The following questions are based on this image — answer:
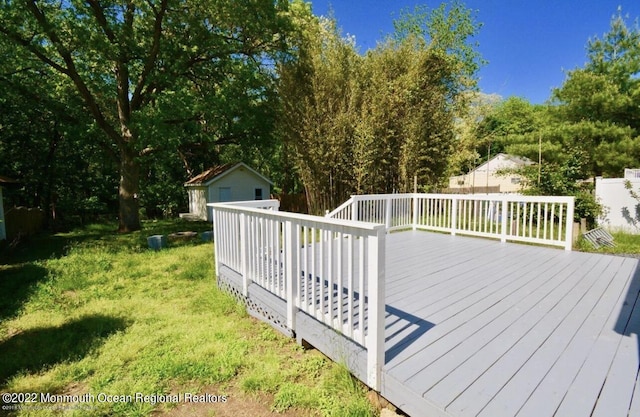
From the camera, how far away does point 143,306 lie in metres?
3.65

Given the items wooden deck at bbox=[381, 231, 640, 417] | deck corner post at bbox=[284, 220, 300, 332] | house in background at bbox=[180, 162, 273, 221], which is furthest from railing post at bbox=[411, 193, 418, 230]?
house in background at bbox=[180, 162, 273, 221]

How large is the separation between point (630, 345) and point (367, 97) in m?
6.50

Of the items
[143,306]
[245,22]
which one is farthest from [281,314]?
[245,22]

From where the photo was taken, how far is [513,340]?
2072 mm

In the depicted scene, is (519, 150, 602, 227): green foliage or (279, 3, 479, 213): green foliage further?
(279, 3, 479, 213): green foliage

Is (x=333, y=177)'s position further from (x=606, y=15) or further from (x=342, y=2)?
(x=606, y=15)

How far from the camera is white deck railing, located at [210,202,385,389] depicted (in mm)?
1758

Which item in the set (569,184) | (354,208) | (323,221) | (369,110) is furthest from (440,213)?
(323,221)

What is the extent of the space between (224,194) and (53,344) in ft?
36.2

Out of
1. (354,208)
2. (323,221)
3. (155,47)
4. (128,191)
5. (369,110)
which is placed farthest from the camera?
(128,191)

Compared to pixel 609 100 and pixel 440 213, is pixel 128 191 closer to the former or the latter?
pixel 440 213

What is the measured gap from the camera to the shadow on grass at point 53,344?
2.46 meters

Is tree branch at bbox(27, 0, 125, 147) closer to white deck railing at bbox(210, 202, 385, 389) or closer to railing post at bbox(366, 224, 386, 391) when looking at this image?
white deck railing at bbox(210, 202, 385, 389)

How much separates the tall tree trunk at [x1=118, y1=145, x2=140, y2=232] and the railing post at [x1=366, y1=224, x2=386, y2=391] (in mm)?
9736
